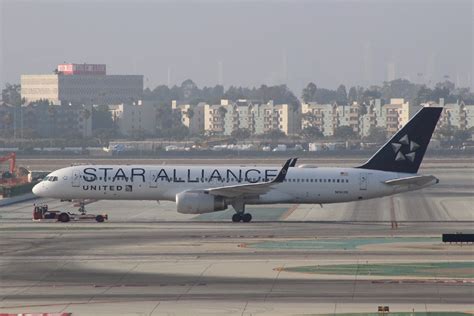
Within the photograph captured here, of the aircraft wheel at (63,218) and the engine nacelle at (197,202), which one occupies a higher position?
the engine nacelle at (197,202)

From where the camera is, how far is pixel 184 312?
3722 centimetres

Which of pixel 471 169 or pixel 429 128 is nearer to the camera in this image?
pixel 429 128

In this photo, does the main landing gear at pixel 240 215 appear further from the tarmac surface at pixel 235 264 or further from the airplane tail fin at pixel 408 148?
the airplane tail fin at pixel 408 148

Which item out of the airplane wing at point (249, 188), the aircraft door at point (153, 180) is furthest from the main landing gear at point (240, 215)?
the aircraft door at point (153, 180)

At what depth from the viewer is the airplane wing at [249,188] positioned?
69.1 metres

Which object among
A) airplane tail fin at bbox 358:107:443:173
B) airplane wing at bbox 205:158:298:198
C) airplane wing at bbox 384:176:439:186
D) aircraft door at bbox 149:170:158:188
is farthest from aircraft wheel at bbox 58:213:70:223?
airplane wing at bbox 384:176:439:186

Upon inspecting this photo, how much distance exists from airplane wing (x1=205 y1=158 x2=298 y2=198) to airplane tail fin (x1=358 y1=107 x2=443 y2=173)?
6.19 metres

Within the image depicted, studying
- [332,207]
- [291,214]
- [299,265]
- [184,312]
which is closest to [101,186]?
[291,214]

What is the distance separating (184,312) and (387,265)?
13768 millimetres

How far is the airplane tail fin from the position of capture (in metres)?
72.4

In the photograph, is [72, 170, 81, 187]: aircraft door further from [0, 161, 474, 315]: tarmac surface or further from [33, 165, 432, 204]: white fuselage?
[0, 161, 474, 315]: tarmac surface

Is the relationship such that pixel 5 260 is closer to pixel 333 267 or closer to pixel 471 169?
pixel 333 267

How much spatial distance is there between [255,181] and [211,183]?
2.65 meters

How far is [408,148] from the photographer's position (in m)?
72.6
